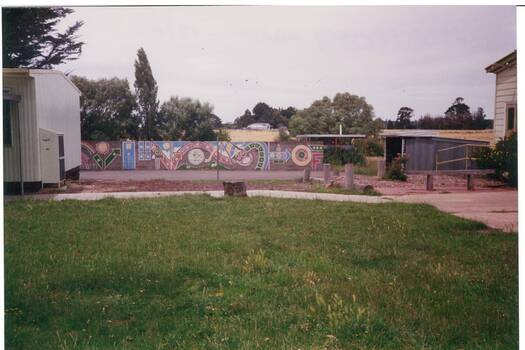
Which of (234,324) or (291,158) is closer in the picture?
(234,324)

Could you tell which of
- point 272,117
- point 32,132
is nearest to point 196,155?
point 272,117

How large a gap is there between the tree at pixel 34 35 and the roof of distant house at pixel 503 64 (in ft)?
16.9

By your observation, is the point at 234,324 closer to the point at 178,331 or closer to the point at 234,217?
the point at 178,331

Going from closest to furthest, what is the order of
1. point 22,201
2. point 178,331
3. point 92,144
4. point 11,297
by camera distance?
point 178,331 < point 11,297 < point 22,201 < point 92,144

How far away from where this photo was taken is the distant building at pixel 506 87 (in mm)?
5476

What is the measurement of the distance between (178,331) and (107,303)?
921mm

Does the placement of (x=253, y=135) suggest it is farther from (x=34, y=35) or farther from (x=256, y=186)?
(x=34, y=35)

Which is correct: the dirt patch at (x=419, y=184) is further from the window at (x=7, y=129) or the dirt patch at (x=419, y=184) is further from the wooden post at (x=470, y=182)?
the window at (x=7, y=129)

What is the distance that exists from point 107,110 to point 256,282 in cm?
916

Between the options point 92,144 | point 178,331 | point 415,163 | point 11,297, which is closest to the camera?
point 178,331

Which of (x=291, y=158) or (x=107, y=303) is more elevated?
(x=291, y=158)

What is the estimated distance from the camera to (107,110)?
1256 centimetres

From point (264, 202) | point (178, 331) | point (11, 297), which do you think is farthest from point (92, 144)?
point (178, 331)

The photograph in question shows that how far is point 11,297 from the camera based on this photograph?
4.45 meters
